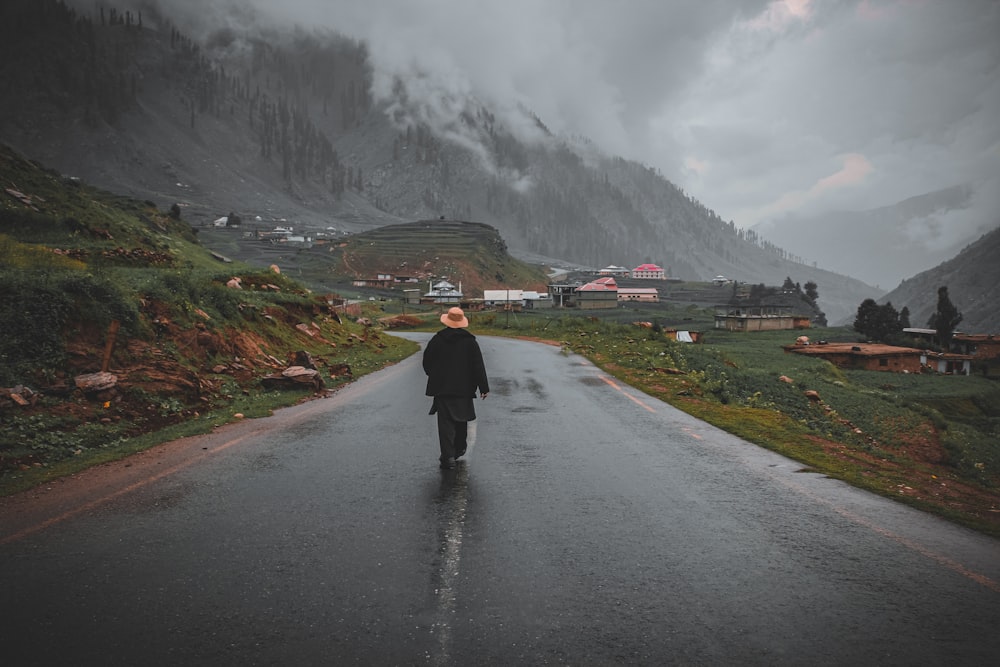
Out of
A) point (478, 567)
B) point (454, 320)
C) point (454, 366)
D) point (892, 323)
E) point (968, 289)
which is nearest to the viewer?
point (478, 567)

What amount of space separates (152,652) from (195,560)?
1.32 m

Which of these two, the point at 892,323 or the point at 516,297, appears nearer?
the point at 892,323

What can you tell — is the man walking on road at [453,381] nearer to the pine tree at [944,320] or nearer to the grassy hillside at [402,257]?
the pine tree at [944,320]

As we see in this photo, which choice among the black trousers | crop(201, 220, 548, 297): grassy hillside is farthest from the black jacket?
crop(201, 220, 548, 297): grassy hillside

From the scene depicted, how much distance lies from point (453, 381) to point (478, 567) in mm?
3732

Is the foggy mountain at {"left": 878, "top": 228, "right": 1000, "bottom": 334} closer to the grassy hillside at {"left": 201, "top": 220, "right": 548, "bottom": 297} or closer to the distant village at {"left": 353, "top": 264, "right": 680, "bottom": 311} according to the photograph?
the distant village at {"left": 353, "top": 264, "right": 680, "bottom": 311}

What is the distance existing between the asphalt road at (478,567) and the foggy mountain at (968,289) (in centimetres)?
15423

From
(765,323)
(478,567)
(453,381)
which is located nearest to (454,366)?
(453,381)

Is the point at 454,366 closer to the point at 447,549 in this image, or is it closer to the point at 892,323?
the point at 447,549

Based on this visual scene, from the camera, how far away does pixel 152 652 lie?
3254 mm

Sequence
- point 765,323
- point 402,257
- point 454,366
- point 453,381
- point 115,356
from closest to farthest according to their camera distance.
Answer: point 453,381 < point 454,366 < point 115,356 < point 765,323 < point 402,257

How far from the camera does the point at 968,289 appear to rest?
518ft

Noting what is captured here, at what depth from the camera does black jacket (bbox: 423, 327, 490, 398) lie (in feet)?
26.0

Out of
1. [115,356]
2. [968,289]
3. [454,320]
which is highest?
[968,289]
